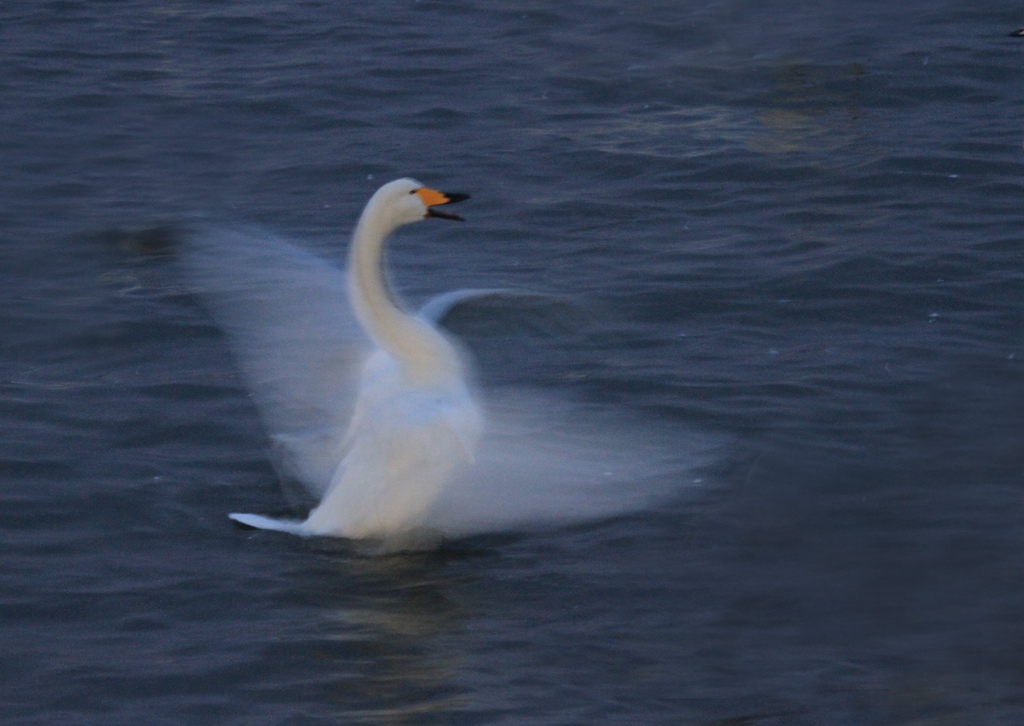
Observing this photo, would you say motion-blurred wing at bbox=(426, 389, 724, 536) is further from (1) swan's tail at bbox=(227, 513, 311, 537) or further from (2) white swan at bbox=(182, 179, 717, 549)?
(1) swan's tail at bbox=(227, 513, 311, 537)

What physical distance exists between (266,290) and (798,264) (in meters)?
3.20

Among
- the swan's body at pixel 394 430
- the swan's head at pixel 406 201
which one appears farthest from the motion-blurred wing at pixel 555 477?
the swan's head at pixel 406 201

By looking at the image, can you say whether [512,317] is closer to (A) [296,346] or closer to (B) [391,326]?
(A) [296,346]

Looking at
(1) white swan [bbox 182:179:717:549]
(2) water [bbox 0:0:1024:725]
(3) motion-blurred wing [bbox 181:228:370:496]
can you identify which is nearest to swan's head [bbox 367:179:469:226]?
(1) white swan [bbox 182:179:717:549]

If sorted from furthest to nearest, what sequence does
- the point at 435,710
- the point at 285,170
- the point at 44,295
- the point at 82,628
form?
the point at 285,170, the point at 44,295, the point at 82,628, the point at 435,710

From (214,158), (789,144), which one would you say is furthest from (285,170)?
(789,144)

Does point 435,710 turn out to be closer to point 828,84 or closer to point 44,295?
point 44,295

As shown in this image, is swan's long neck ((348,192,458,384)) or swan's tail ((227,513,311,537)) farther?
swan's long neck ((348,192,458,384))

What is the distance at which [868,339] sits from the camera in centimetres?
912

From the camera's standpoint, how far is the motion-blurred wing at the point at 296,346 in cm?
775

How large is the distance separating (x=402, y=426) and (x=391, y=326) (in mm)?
498

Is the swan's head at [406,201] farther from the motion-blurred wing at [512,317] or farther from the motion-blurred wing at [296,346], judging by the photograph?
the motion-blurred wing at [512,317]

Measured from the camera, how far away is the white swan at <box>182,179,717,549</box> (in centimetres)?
720

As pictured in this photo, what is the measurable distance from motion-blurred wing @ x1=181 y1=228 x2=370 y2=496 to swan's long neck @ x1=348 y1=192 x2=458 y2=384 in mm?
436
